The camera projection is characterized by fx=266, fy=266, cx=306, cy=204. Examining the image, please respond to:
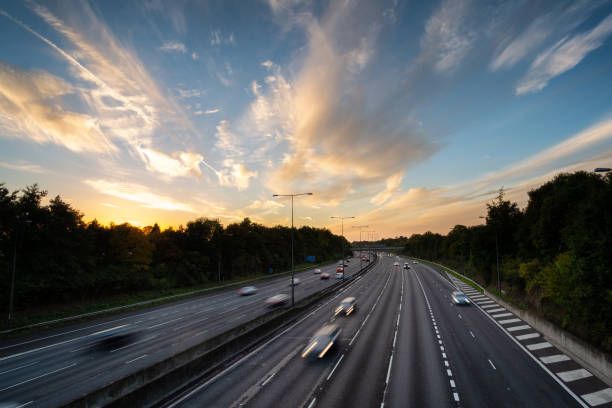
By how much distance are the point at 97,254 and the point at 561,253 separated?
68102 millimetres

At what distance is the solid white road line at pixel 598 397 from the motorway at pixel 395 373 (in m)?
0.05

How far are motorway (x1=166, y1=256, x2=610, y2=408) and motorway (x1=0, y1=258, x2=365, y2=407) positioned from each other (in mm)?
6544

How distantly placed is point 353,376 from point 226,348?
8.73 meters

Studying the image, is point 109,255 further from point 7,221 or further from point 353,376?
point 353,376

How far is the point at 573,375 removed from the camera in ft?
54.1

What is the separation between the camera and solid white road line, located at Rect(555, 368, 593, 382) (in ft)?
52.7

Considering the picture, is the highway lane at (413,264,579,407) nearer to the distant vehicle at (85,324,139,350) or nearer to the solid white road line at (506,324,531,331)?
the solid white road line at (506,324,531,331)

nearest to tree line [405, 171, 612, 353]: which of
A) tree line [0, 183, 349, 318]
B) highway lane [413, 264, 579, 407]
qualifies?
highway lane [413, 264, 579, 407]

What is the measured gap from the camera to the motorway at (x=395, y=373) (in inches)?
523

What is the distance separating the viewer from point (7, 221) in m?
33.1

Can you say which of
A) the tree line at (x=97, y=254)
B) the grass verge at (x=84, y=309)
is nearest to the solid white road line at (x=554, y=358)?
the tree line at (x=97, y=254)

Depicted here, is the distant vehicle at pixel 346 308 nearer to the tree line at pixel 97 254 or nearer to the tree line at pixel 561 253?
the tree line at pixel 97 254

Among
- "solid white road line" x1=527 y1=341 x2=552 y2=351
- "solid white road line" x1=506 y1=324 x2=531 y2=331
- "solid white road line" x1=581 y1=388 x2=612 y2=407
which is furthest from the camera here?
"solid white road line" x1=506 y1=324 x2=531 y2=331

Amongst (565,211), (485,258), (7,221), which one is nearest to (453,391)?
(565,211)
